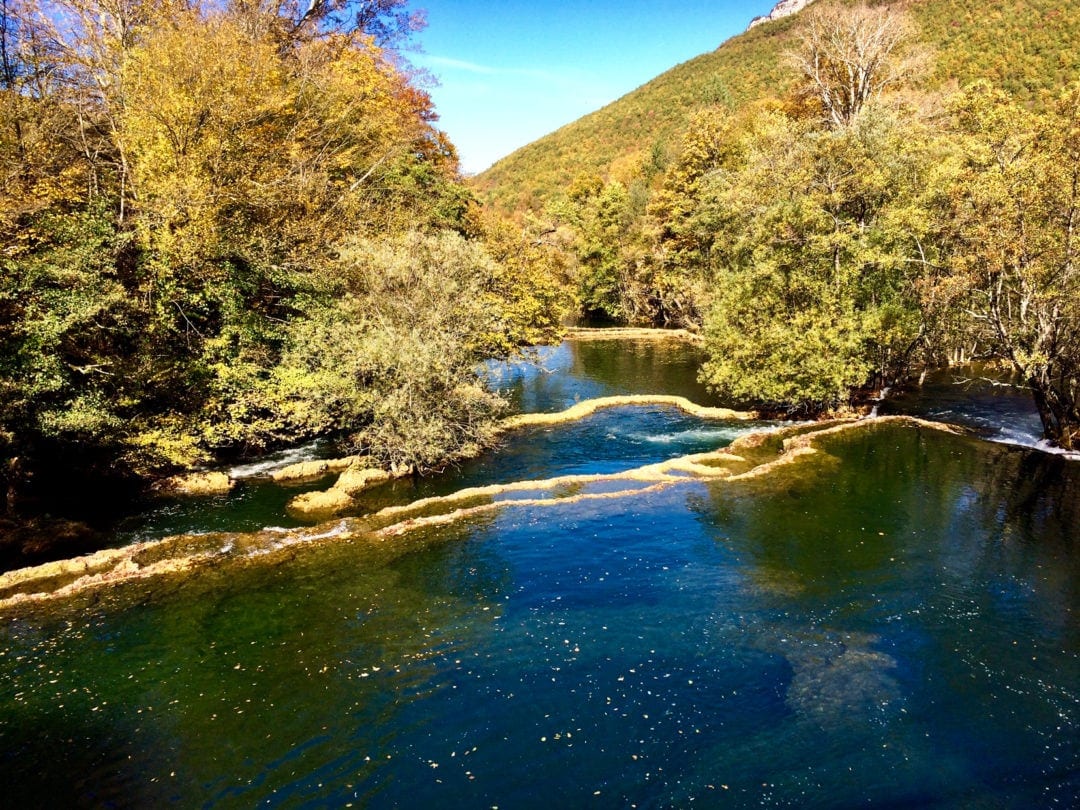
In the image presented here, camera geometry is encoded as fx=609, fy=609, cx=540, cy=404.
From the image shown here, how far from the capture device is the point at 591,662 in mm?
11875

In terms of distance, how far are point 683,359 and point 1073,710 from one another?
37512mm

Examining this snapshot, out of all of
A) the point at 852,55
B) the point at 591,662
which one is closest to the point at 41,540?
the point at 591,662

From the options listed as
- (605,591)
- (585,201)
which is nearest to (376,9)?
(605,591)

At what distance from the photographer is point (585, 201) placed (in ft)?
283

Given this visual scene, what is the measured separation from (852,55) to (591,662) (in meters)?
50.2

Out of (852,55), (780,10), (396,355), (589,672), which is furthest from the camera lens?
(780,10)

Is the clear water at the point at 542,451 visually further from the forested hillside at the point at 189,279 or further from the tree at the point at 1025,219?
the tree at the point at 1025,219

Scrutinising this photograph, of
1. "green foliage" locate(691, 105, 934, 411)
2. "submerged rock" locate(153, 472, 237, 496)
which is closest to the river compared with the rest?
"submerged rock" locate(153, 472, 237, 496)

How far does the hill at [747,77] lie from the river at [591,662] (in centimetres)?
5109

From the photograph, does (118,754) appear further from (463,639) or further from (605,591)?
(605,591)

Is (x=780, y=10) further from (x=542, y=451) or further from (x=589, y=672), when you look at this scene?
(x=589, y=672)

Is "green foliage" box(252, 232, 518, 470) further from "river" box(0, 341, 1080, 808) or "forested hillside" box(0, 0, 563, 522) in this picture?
"river" box(0, 341, 1080, 808)

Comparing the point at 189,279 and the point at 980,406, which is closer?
the point at 189,279

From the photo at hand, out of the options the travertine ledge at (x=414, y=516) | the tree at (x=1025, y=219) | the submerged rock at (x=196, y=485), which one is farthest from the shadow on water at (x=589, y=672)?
the submerged rock at (x=196, y=485)
